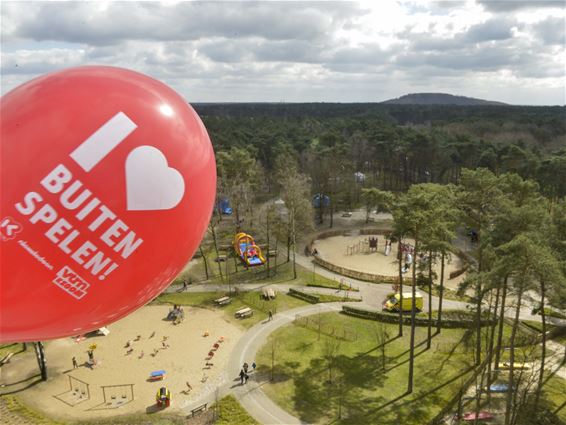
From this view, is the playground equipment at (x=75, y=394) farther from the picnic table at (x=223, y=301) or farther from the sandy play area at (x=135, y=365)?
the picnic table at (x=223, y=301)

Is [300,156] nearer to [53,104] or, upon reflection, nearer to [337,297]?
[337,297]

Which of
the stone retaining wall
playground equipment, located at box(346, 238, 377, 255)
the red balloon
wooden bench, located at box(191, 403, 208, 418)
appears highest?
the red balloon

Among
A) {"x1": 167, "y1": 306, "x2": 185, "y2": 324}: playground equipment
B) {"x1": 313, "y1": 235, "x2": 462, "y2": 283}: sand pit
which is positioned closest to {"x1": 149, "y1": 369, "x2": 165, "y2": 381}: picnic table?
{"x1": 167, "y1": 306, "x2": 185, "y2": 324}: playground equipment

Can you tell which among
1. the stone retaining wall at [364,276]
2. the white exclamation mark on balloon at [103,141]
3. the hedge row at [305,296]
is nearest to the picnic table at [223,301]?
the hedge row at [305,296]

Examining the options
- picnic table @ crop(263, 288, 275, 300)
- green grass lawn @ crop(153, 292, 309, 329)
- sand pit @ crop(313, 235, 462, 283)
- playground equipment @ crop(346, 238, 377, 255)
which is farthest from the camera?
playground equipment @ crop(346, 238, 377, 255)

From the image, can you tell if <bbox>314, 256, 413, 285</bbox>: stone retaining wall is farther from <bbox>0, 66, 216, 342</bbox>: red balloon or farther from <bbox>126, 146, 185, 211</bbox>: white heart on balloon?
<bbox>126, 146, 185, 211</bbox>: white heart on balloon

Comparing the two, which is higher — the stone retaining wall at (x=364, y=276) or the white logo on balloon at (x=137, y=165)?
the white logo on balloon at (x=137, y=165)
